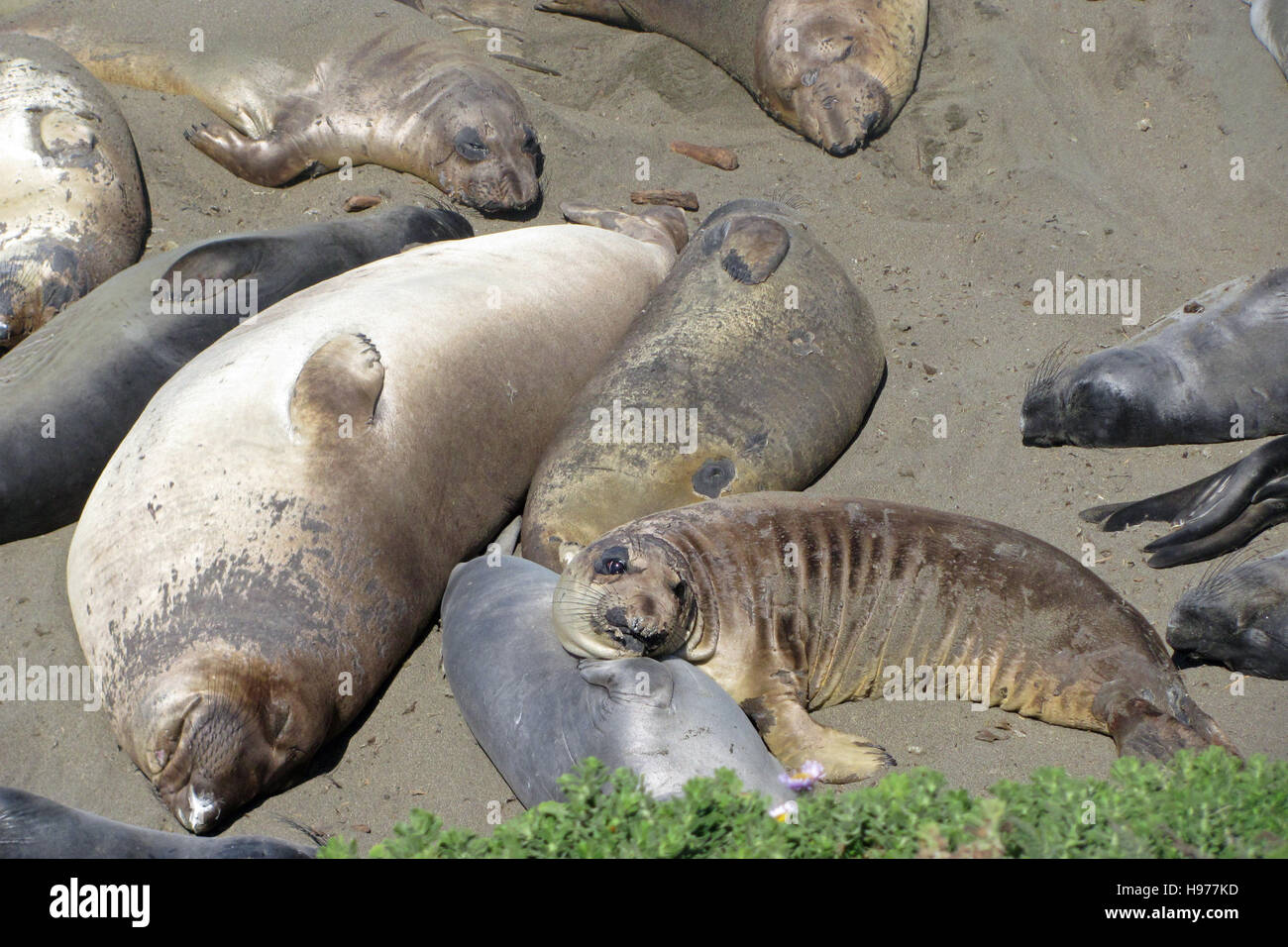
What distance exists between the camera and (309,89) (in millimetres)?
7059

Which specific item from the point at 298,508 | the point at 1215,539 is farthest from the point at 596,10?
the point at 1215,539

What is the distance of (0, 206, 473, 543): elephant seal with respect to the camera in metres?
4.62

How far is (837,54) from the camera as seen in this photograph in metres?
7.50

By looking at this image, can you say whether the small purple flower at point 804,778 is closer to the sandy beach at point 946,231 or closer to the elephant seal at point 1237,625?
the sandy beach at point 946,231

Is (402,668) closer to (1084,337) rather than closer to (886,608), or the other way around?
(886,608)

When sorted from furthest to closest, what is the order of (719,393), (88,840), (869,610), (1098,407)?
(1098,407) → (719,393) → (869,610) → (88,840)

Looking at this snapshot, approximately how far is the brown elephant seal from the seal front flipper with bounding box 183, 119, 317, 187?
3817mm

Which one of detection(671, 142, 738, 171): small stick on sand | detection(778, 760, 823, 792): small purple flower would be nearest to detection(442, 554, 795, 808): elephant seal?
detection(778, 760, 823, 792): small purple flower

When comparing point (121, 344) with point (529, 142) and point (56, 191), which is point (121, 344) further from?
point (529, 142)

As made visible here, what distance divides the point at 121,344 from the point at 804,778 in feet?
11.8
